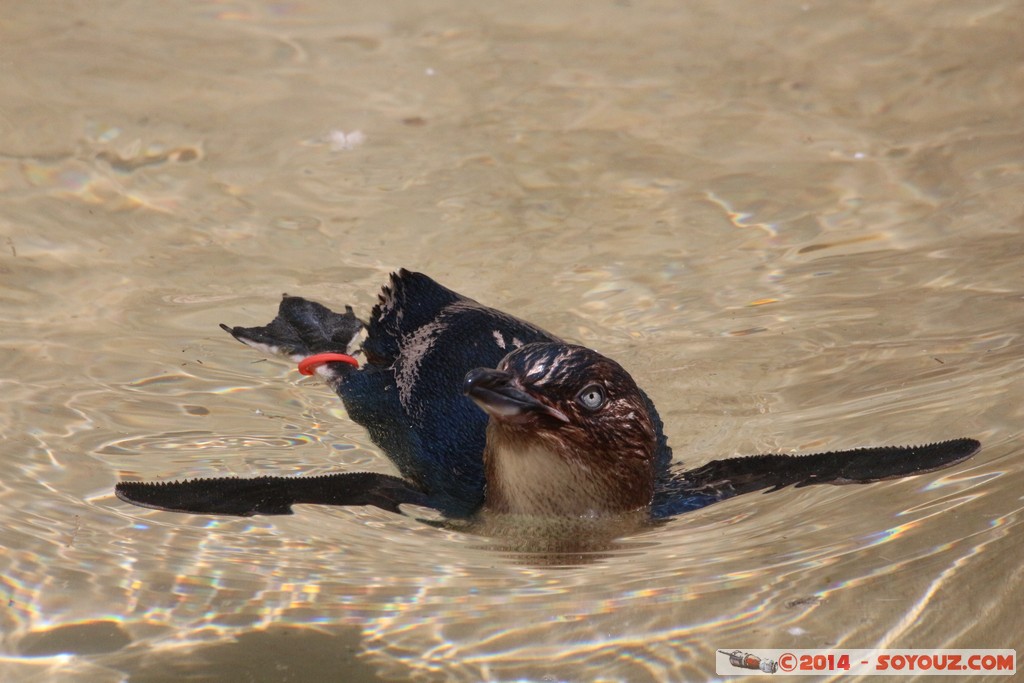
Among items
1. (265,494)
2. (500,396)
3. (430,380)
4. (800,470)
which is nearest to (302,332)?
(430,380)

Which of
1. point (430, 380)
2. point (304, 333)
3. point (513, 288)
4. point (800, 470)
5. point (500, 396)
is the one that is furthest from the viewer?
point (513, 288)

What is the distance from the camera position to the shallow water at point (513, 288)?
2.84m

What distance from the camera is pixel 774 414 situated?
4012mm

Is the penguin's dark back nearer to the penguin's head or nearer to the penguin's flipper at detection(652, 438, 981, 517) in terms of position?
the penguin's head

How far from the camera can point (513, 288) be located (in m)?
4.78

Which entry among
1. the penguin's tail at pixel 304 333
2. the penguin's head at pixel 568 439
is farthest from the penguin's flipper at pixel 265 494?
the penguin's tail at pixel 304 333

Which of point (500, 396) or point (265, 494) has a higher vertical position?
point (500, 396)

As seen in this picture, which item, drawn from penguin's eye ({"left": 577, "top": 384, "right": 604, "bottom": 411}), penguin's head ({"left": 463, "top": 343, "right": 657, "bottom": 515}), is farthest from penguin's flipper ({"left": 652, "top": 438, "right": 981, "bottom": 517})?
penguin's eye ({"left": 577, "top": 384, "right": 604, "bottom": 411})

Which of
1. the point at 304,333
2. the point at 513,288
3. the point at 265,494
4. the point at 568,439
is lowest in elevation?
the point at 265,494

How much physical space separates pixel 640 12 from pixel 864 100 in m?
1.70

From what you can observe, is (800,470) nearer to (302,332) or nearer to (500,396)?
(500,396)

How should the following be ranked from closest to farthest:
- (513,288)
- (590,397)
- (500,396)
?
(500,396), (590,397), (513,288)

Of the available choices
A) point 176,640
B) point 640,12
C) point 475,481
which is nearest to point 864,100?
point 640,12

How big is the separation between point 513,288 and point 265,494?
6.65 feet
